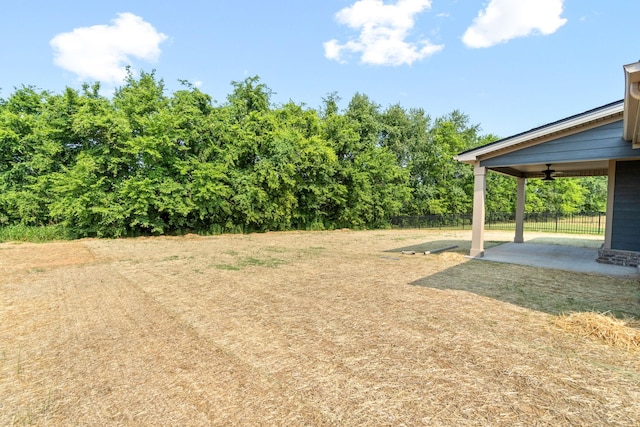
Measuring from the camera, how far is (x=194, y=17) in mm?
12578

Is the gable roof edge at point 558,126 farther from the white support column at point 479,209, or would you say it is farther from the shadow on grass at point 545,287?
the shadow on grass at point 545,287

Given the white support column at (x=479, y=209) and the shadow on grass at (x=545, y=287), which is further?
the white support column at (x=479, y=209)

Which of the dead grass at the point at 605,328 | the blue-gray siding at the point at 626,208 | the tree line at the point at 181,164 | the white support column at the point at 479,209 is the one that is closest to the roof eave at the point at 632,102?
the blue-gray siding at the point at 626,208

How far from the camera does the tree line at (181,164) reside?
13.8 meters

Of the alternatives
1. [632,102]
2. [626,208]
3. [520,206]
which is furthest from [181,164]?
[626,208]

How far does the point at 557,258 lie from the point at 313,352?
8315 millimetres

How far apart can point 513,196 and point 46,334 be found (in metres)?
32.5

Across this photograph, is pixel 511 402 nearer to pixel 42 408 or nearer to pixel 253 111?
pixel 42 408

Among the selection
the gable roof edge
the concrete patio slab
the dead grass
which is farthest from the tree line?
the dead grass

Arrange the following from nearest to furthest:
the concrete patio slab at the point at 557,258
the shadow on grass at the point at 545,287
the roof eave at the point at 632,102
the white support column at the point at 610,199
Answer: the roof eave at the point at 632,102 → the shadow on grass at the point at 545,287 → the concrete patio slab at the point at 557,258 → the white support column at the point at 610,199

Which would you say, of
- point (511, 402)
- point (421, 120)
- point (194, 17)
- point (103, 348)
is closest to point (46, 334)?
point (103, 348)

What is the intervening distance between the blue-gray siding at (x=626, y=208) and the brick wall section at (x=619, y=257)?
0.44ft

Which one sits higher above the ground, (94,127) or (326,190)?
(94,127)

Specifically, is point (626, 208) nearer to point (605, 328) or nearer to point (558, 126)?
point (558, 126)
